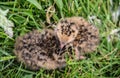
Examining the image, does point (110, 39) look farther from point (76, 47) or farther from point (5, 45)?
point (5, 45)

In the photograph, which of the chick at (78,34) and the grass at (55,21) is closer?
the chick at (78,34)

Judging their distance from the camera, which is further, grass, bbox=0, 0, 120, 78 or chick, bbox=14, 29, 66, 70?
grass, bbox=0, 0, 120, 78

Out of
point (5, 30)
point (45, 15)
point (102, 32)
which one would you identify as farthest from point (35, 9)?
point (102, 32)

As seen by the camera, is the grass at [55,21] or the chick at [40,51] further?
the grass at [55,21]
